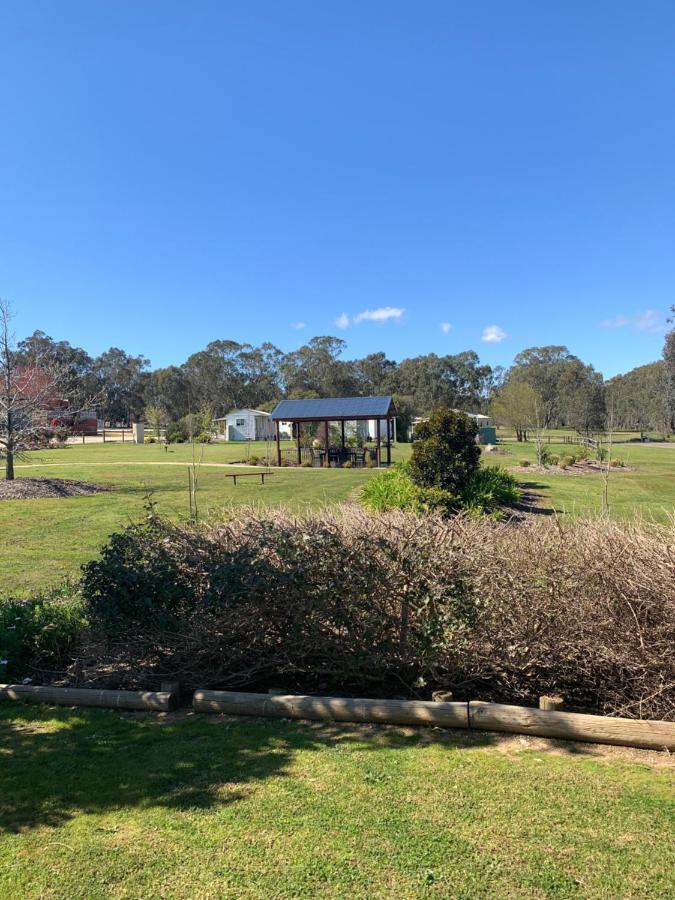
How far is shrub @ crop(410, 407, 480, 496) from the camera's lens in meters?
12.0

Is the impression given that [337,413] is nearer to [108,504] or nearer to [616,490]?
[616,490]

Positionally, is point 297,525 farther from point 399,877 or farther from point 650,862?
point 650,862

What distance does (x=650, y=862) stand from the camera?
2.42 metres

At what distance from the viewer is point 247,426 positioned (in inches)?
2441

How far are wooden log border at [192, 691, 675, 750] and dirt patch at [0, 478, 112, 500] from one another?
13414 mm

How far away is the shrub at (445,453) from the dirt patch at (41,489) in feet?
31.7

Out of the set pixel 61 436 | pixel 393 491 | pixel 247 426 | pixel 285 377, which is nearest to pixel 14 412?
pixel 393 491

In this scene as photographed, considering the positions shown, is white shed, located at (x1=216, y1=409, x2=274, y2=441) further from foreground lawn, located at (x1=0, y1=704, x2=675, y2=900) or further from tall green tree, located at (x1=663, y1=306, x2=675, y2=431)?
foreground lawn, located at (x1=0, y1=704, x2=675, y2=900)

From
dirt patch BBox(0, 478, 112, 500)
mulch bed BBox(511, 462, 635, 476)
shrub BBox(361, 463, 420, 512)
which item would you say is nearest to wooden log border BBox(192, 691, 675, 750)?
shrub BBox(361, 463, 420, 512)

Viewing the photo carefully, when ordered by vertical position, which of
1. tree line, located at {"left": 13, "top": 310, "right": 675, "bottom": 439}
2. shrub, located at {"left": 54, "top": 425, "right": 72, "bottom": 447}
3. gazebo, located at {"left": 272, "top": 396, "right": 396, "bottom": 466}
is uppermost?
tree line, located at {"left": 13, "top": 310, "right": 675, "bottom": 439}

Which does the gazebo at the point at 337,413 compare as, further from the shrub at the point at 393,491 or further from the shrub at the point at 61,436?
the shrub at the point at 61,436

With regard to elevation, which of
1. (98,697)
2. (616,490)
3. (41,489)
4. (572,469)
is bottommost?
(98,697)

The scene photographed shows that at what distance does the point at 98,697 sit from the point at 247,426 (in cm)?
5823

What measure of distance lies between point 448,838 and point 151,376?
3851 inches
